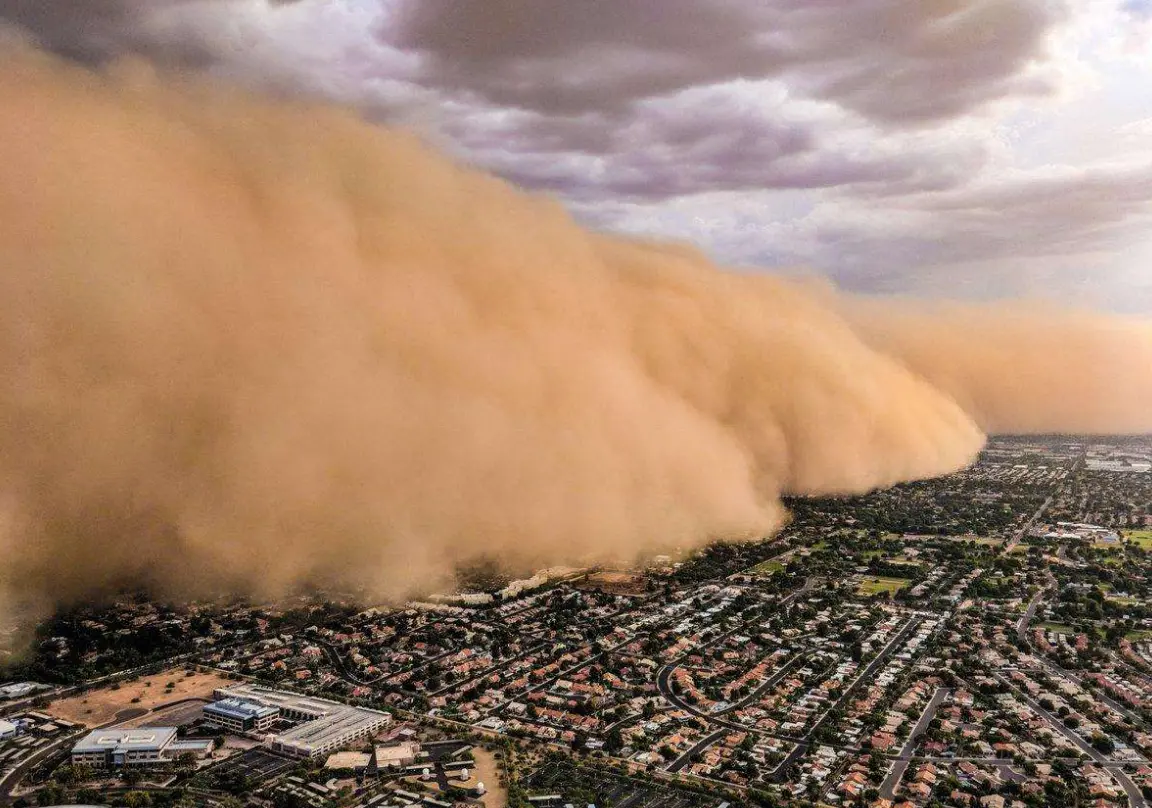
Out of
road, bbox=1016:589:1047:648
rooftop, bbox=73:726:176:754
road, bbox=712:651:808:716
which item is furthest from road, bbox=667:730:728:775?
road, bbox=1016:589:1047:648

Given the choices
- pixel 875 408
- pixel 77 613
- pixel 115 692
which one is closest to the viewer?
pixel 115 692

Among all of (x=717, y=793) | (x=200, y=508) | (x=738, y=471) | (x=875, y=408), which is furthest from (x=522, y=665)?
(x=875, y=408)

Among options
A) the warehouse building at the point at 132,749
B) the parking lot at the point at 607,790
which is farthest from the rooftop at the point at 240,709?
the parking lot at the point at 607,790

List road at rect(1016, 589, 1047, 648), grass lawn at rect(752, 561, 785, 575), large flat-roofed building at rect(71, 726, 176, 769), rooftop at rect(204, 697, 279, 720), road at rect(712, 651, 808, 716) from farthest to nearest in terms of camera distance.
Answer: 1. grass lawn at rect(752, 561, 785, 575)
2. road at rect(1016, 589, 1047, 648)
3. road at rect(712, 651, 808, 716)
4. rooftop at rect(204, 697, 279, 720)
5. large flat-roofed building at rect(71, 726, 176, 769)

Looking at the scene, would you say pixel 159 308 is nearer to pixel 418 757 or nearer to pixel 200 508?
pixel 200 508

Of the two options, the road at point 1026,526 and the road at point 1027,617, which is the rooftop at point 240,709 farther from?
the road at point 1026,526

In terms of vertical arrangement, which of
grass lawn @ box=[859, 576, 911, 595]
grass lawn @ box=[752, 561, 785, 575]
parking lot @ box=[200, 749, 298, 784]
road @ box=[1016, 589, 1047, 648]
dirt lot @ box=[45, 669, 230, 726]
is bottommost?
road @ box=[1016, 589, 1047, 648]

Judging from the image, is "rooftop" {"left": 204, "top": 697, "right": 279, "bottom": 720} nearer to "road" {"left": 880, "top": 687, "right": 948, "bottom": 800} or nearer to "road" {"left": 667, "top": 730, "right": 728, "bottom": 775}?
"road" {"left": 667, "top": 730, "right": 728, "bottom": 775}
